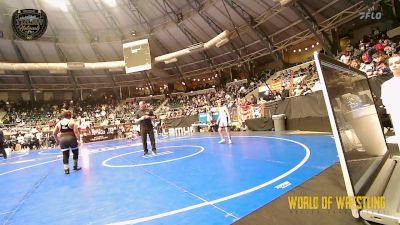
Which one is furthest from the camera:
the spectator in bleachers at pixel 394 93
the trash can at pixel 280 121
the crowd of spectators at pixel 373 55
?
the trash can at pixel 280 121

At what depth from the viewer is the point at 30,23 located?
19.3 meters

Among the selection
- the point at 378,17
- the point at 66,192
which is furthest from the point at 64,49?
the point at 378,17

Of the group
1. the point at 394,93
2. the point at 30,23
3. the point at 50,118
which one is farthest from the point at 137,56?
the point at 394,93

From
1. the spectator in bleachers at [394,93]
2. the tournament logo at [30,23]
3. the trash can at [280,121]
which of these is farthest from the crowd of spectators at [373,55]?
the tournament logo at [30,23]

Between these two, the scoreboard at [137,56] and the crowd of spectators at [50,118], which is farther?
the scoreboard at [137,56]

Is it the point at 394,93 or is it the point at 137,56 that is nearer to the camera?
the point at 394,93

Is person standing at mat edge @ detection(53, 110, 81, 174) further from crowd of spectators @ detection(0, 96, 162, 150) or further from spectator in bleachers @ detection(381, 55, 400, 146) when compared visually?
crowd of spectators @ detection(0, 96, 162, 150)

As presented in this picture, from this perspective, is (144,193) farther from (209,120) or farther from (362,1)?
(362,1)

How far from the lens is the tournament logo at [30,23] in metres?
18.9

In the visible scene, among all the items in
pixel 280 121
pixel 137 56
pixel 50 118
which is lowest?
pixel 280 121

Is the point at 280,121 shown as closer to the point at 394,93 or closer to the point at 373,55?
the point at 373,55

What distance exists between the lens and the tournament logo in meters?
18.9

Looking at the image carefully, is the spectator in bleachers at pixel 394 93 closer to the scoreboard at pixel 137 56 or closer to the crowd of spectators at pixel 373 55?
the crowd of spectators at pixel 373 55

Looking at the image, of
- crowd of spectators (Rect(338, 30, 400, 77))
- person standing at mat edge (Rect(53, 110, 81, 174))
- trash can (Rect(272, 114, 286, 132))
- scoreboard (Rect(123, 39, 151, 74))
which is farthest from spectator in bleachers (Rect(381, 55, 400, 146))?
scoreboard (Rect(123, 39, 151, 74))
